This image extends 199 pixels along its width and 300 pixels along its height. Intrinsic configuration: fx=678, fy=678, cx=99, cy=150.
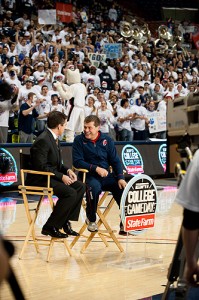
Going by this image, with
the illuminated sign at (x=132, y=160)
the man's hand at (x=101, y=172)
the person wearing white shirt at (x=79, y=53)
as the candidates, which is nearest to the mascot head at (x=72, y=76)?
the illuminated sign at (x=132, y=160)

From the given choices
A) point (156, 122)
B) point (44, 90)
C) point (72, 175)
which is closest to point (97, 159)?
point (72, 175)

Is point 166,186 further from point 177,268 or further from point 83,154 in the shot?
point 177,268

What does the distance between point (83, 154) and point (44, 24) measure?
17279 mm

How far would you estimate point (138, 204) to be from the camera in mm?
8180

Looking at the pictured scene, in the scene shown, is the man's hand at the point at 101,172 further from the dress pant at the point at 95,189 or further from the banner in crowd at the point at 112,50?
the banner in crowd at the point at 112,50

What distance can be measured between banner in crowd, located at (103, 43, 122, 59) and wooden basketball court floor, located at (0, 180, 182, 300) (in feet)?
53.0

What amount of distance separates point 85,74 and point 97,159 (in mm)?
13897

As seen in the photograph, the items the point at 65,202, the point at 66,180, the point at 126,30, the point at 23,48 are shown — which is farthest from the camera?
the point at 126,30

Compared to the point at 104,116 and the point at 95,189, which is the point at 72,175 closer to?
the point at 95,189

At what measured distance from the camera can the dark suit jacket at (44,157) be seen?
28.3ft

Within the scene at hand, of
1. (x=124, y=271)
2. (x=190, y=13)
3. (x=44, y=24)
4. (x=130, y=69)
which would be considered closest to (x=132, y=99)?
(x=130, y=69)

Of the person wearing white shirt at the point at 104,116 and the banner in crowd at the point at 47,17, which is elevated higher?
the banner in crowd at the point at 47,17

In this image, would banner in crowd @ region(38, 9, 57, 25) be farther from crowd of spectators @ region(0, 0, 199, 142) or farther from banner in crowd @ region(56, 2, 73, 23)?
banner in crowd @ region(56, 2, 73, 23)

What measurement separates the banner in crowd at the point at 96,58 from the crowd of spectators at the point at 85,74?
0.51 feet
